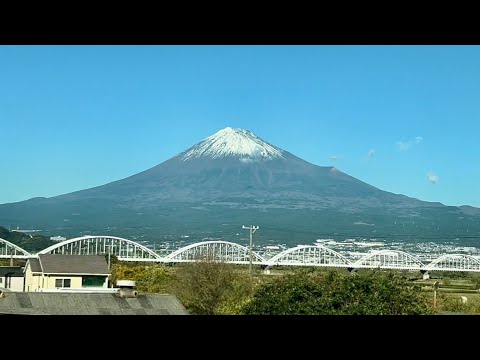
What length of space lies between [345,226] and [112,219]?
21645 millimetres

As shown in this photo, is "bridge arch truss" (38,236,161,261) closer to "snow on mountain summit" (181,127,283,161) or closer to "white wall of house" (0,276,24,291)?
"white wall of house" (0,276,24,291)

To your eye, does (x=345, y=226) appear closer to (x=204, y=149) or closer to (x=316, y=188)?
(x=316, y=188)

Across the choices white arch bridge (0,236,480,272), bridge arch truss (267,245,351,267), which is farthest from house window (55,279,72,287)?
bridge arch truss (267,245,351,267)

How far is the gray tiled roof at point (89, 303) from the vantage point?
367 inches

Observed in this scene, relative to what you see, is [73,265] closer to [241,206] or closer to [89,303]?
[89,303]

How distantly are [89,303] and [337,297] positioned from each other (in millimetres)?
3728

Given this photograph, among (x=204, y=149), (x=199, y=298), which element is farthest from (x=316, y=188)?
(x=199, y=298)

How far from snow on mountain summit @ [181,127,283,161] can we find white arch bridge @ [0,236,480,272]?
5934 cm

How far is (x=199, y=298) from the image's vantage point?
544 inches

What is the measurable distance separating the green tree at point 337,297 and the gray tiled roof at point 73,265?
176 inches

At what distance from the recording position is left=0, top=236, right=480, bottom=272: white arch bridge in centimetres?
3309

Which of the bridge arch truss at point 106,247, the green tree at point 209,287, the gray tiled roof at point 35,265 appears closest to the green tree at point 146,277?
the green tree at point 209,287
